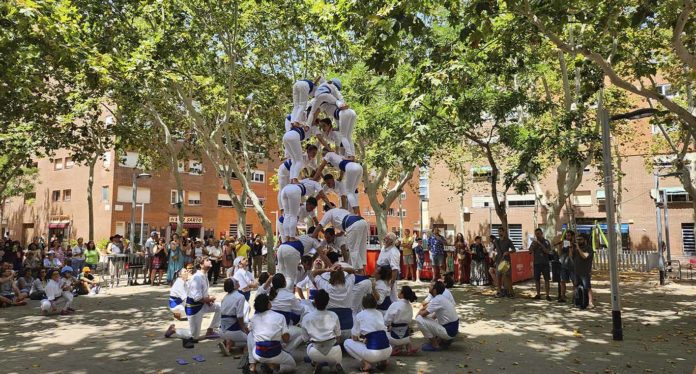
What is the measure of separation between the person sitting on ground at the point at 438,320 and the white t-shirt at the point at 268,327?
8.21 ft

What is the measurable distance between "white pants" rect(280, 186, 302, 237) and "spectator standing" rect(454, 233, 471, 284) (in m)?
10.1

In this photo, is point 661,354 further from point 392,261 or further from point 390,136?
point 390,136

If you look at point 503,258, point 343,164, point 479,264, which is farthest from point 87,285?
point 479,264

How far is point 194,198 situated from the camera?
138 ft

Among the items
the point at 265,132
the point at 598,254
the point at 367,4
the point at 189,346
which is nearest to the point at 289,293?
the point at 189,346

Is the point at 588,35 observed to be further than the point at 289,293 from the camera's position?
Yes

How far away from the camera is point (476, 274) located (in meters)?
17.0

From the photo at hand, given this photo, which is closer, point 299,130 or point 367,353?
point 367,353

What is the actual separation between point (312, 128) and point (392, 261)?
3.33m

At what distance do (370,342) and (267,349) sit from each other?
1.37 m

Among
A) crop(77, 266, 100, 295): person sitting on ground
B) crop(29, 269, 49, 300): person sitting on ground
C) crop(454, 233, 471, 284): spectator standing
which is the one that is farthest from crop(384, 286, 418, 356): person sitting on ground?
crop(77, 266, 100, 295): person sitting on ground

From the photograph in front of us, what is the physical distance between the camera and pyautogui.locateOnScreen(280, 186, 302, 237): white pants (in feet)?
26.1

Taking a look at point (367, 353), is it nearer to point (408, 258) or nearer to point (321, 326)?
point (321, 326)

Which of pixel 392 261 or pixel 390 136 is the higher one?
pixel 390 136
